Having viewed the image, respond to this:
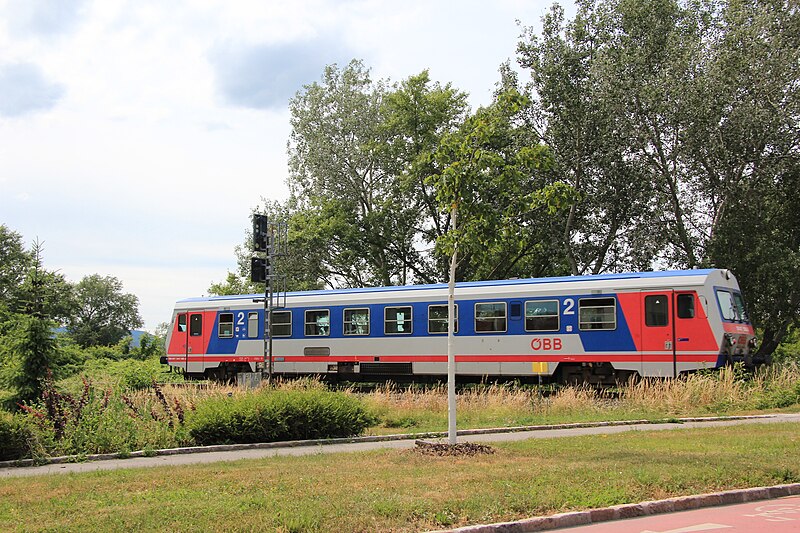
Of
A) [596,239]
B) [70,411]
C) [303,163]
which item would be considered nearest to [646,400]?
[70,411]

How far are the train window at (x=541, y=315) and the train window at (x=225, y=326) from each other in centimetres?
1171

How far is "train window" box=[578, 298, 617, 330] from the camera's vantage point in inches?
896

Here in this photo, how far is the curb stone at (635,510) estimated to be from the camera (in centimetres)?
720

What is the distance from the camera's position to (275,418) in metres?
13.6

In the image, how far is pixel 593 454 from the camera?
11.2 meters

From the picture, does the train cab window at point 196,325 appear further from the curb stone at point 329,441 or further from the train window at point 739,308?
the train window at point 739,308

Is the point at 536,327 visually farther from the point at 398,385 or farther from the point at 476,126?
the point at 476,126

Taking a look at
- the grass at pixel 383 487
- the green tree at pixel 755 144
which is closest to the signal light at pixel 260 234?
the grass at pixel 383 487

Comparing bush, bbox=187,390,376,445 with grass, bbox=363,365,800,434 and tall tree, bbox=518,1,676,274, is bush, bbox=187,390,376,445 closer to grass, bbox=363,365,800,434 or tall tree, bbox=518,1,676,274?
grass, bbox=363,365,800,434

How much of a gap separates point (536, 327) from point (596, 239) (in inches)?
600

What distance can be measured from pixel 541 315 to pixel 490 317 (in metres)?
1.63

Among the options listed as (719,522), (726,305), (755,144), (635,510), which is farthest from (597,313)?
(719,522)

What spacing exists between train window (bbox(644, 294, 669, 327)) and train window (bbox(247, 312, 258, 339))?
13.9 metres

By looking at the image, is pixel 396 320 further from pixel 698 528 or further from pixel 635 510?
pixel 698 528
